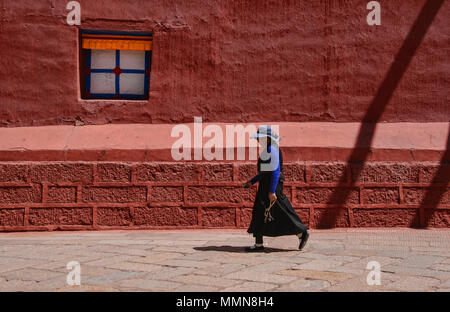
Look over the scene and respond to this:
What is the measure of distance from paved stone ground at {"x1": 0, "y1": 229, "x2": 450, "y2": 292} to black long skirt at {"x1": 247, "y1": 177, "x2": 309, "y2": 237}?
0.79 feet

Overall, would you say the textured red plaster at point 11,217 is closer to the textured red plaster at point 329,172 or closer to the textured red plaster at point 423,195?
the textured red plaster at point 329,172

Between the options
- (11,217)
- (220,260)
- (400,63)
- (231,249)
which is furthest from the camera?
(400,63)

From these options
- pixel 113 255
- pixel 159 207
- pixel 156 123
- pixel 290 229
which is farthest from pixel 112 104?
pixel 290 229

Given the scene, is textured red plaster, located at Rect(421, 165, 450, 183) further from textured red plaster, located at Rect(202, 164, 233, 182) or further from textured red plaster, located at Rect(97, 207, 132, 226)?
textured red plaster, located at Rect(97, 207, 132, 226)

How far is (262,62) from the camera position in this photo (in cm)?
826

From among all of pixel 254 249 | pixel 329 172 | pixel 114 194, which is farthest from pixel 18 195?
pixel 329 172

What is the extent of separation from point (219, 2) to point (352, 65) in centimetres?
231

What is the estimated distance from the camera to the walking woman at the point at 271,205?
6016 millimetres

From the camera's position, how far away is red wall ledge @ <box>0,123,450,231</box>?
7.75 meters

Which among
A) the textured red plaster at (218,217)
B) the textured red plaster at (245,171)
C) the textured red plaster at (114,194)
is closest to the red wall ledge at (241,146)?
the textured red plaster at (245,171)

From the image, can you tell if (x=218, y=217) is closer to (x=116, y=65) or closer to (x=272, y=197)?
(x=272, y=197)

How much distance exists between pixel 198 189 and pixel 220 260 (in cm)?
251

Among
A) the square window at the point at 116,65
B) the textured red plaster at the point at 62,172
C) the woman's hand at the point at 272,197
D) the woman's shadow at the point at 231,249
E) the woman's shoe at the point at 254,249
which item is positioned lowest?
the woman's shadow at the point at 231,249

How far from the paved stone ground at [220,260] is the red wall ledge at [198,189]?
247 mm
